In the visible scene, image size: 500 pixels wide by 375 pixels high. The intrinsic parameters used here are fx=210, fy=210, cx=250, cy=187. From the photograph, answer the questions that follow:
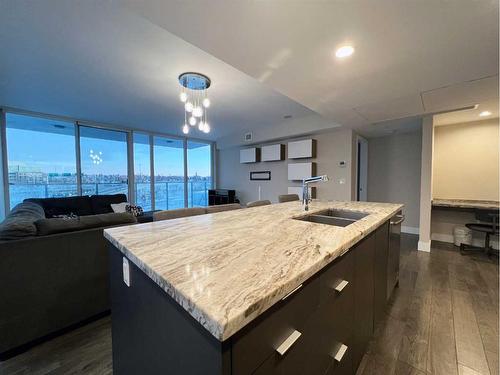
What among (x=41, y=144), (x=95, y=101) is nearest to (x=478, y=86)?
(x=95, y=101)

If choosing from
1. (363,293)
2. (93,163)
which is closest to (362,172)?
(363,293)

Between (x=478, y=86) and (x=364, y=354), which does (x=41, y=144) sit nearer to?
(x=364, y=354)

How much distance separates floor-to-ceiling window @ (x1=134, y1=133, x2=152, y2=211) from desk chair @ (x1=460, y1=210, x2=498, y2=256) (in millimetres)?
6682

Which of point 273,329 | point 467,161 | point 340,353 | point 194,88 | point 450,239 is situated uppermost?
point 194,88

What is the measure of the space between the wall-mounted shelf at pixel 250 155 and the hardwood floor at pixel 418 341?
4159 millimetres

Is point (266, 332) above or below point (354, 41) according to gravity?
below

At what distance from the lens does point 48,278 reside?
1577mm

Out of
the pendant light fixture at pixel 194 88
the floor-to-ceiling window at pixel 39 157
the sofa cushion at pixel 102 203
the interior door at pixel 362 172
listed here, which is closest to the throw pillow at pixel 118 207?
the sofa cushion at pixel 102 203

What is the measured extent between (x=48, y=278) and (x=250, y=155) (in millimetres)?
4786

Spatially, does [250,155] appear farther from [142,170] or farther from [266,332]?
[266,332]

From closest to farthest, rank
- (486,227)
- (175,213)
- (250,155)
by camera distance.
A: (175,213) < (486,227) < (250,155)

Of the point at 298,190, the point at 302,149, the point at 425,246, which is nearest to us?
the point at 425,246

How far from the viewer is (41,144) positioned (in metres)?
4.32

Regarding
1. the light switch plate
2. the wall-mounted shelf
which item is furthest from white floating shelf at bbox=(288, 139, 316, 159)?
the light switch plate
